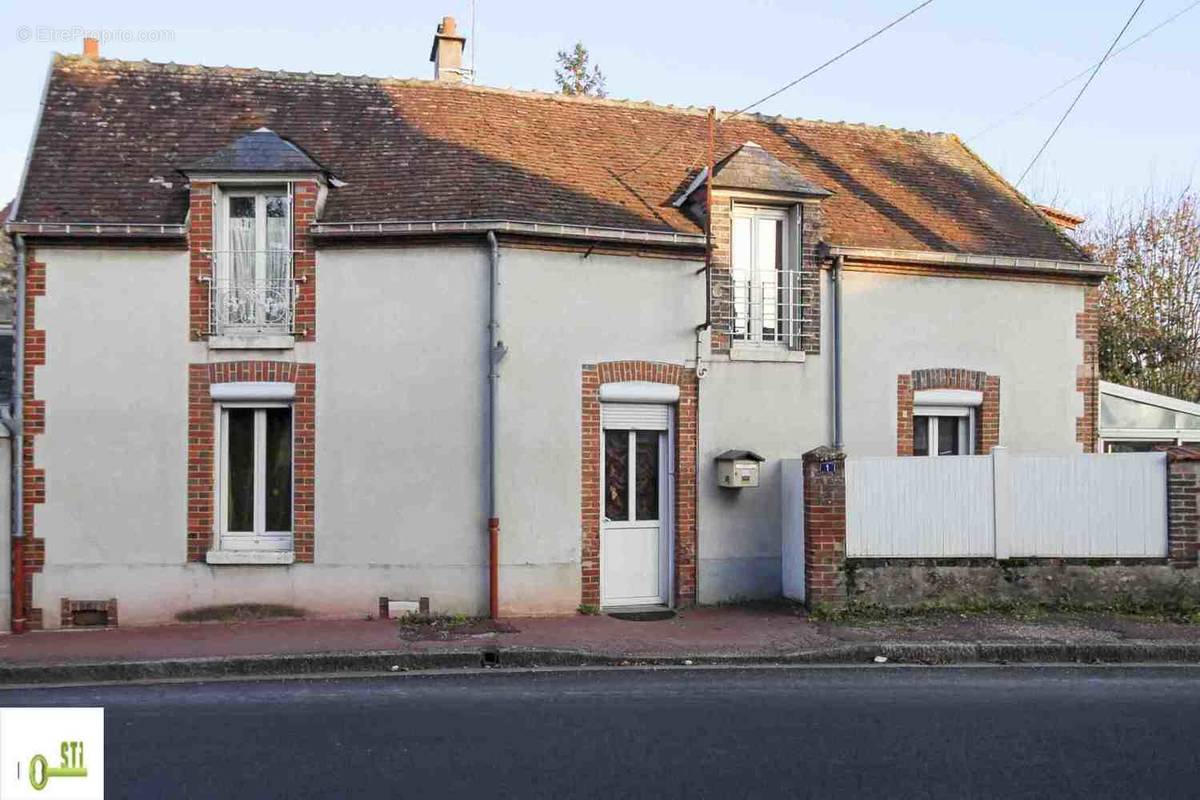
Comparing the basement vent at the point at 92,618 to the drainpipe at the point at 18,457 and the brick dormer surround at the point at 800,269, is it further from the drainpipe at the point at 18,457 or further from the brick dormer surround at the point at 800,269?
the brick dormer surround at the point at 800,269

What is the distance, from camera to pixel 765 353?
12469 millimetres

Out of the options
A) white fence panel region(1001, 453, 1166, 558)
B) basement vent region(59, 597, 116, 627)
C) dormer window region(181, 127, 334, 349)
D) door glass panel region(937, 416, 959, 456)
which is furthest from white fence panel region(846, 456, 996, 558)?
basement vent region(59, 597, 116, 627)

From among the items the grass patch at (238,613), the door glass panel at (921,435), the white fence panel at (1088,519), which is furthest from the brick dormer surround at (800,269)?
the grass patch at (238,613)

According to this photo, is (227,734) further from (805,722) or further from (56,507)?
(56,507)

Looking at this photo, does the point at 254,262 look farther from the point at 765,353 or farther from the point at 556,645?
the point at 765,353

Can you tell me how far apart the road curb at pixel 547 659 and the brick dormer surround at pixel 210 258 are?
3.70 m

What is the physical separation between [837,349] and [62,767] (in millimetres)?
9489

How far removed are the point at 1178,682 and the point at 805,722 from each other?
367 centimetres

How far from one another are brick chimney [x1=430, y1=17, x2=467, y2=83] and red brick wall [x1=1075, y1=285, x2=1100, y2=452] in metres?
9.64

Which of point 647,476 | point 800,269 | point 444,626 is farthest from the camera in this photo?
point 800,269

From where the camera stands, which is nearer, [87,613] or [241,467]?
[87,613]

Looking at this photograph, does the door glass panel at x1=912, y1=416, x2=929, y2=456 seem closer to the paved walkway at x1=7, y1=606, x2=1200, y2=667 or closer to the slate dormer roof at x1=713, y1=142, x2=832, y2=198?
the paved walkway at x1=7, y1=606, x2=1200, y2=667

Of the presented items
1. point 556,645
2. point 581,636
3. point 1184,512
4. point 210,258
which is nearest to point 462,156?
point 210,258

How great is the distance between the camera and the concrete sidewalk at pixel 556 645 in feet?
30.3
